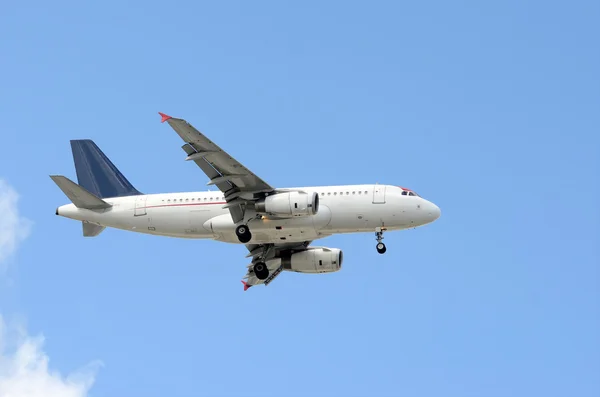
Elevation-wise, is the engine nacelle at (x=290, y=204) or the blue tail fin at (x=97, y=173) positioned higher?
the blue tail fin at (x=97, y=173)

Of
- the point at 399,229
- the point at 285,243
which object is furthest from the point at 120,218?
the point at 399,229

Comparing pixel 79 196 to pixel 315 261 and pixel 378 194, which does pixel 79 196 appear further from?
pixel 378 194

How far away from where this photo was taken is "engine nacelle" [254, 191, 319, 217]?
189ft

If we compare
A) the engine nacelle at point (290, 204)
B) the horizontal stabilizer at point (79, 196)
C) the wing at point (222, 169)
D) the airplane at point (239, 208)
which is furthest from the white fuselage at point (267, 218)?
the wing at point (222, 169)

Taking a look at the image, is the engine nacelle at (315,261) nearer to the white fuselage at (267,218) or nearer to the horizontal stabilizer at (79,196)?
the white fuselage at (267,218)

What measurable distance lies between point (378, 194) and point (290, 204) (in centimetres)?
529

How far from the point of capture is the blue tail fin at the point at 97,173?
6397cm

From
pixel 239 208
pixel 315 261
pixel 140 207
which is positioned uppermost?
pixel 140 207

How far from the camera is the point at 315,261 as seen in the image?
66125 mm

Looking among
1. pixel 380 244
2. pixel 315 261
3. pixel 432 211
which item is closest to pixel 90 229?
pixel 315 261

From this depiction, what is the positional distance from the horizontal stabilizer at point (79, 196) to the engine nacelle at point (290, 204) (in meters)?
10.4

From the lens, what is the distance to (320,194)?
59.8m

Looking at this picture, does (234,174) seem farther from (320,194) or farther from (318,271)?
(318,271)

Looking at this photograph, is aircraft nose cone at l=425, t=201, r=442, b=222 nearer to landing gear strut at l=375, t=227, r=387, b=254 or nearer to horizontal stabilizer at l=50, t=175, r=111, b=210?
landing gear strut at l=375, t=227, r=387, b=254
